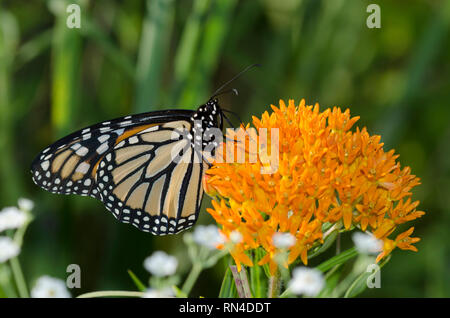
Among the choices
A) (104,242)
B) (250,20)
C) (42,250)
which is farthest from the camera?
(250,20)

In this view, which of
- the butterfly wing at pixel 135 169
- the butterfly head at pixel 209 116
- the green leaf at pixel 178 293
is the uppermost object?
the butterfly head at pixel 209 116

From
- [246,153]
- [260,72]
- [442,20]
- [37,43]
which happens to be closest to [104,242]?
[37,43]

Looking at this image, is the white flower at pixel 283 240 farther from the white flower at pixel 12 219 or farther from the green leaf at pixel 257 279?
the white flower at pixel 12 219

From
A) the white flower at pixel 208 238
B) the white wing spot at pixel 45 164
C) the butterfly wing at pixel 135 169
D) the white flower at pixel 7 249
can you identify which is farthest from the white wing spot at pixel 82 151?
the white flower at pixel 208 238

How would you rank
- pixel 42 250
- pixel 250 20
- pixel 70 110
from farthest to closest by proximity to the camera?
1. pixel 250 20
2. pixel 42 250
3. pixel 70 110

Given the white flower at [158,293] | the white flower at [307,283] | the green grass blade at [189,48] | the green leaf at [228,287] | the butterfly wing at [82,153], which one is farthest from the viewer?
the green grass blade at [189,48]

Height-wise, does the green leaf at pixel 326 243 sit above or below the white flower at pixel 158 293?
above

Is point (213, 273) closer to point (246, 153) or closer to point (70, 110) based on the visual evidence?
point (70, 110)

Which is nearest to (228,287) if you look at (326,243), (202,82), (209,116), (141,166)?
(326,243)
